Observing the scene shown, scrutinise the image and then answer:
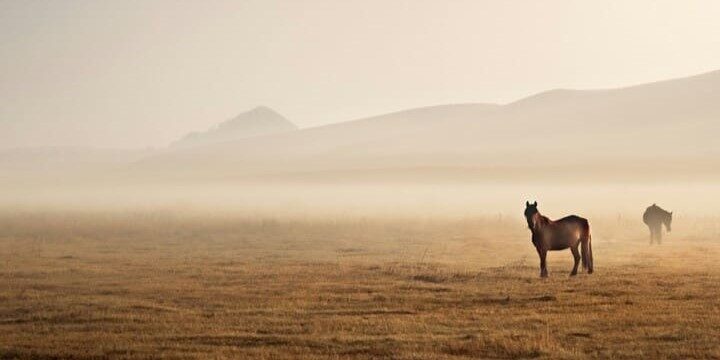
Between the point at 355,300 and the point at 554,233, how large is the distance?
6.94 meters

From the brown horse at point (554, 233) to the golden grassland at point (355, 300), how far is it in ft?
2.95

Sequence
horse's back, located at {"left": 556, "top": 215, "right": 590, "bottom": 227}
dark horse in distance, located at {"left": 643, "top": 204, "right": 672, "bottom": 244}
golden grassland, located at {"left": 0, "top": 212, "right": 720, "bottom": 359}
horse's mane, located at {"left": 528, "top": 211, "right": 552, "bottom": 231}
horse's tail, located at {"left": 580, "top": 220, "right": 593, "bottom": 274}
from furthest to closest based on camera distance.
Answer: dark horse in distance, located at {"left": 643, "top": 204, "right": 672, "bottom": 244} < horse's tail, located at {"left": 580, "top": 220, "right": 593, "bottom": 274} < horse's back, located at {"left": 556, "top": 215, "right": 590, "bottom": 227} < horse's mane, located at {"left": 528, "top": 211, "right": 552, "bottom": 231} < golden grassland, located at {"left": 0, "top": 212, "right": 720, "bottom": 359}

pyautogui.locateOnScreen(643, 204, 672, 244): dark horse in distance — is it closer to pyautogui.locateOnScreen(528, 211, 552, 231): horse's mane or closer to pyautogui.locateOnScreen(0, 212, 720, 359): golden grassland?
pyautogui.locateOnScreen(0, 212, 720, 359): golden grassland

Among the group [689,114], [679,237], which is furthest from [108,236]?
[689,114]

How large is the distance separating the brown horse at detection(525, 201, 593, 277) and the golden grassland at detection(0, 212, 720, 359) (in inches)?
35.4

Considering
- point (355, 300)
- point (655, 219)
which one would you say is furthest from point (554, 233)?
point (655, 219)

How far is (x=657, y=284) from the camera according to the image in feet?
80.1

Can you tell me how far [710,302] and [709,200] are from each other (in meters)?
62.8

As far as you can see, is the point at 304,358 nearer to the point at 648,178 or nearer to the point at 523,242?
the point at 523,242

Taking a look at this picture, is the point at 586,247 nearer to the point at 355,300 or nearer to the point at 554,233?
the point at 554,233

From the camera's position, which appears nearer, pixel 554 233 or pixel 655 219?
pixel 554 233

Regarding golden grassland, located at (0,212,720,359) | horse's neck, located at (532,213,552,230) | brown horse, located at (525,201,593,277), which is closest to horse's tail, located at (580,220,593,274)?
brown horse, located at (525,201,593,277)

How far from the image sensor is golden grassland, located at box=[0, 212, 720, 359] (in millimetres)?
16656

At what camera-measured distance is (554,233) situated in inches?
1033
